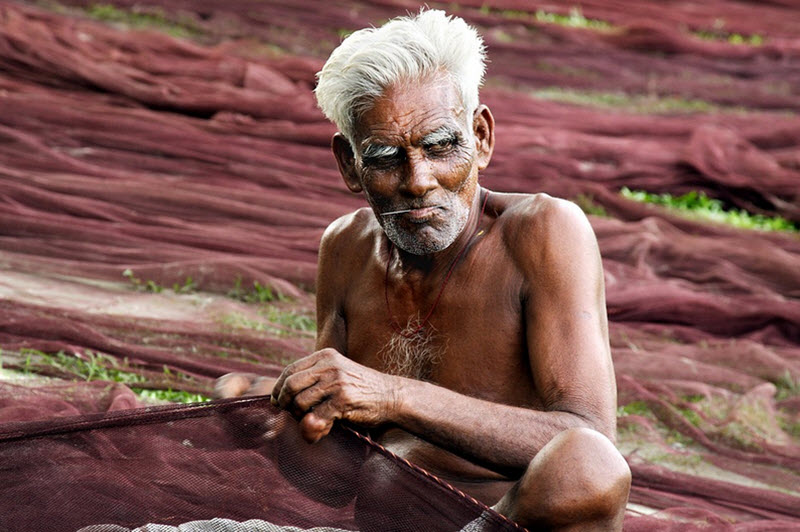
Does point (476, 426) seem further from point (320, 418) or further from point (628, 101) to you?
point (628, 101)

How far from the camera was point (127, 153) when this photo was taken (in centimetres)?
681

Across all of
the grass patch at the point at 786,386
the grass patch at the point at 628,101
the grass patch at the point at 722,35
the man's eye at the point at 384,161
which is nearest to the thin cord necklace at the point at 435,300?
Answer: the man's eye at the point at 384,161

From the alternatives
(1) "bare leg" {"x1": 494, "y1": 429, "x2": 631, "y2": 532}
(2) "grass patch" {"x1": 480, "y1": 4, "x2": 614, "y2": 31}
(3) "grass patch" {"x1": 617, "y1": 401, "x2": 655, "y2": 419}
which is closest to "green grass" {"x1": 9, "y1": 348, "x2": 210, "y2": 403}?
(3) "grass patch" {"x1": 617, "y1": 401, "x2": 655, "y2": 419}

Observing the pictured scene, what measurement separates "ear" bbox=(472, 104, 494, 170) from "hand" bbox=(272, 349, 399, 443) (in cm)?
80

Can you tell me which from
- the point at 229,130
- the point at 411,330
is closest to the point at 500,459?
the point at 411,330

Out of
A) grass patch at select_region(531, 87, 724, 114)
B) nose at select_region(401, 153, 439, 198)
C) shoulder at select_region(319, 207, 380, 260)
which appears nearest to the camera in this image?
nose at select_region(401, 153, 439, 198)

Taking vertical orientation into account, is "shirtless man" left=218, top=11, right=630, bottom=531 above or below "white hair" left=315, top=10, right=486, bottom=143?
below

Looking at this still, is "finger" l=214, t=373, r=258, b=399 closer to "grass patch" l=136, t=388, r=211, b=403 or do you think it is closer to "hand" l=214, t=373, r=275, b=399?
"hand" l=214, t=373, r=275, b=399

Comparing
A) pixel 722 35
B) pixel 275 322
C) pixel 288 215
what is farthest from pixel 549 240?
pixel 722 35

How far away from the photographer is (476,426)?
278 cm

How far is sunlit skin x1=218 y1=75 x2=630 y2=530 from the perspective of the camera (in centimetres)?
267

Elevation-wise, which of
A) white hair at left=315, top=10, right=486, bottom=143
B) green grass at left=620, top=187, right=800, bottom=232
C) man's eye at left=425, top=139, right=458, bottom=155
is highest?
white hair at left=315, top=10, right=486, bottom=143

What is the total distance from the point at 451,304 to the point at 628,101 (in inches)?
240

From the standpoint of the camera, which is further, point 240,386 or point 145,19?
point 145,19
